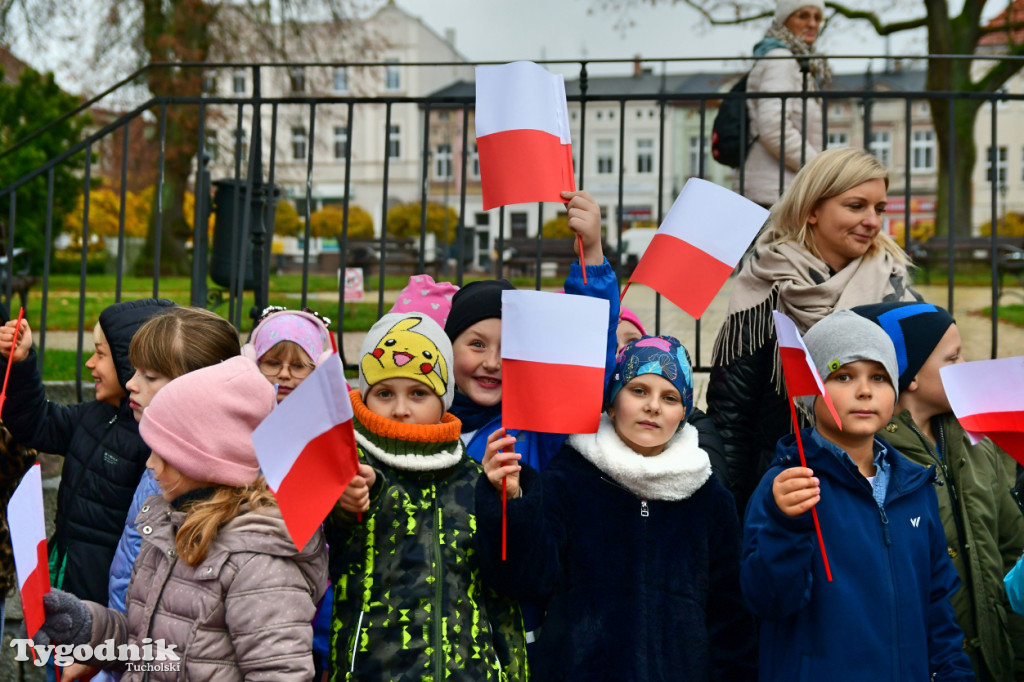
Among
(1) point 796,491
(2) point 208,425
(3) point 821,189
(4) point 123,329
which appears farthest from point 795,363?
(4) point 123,329

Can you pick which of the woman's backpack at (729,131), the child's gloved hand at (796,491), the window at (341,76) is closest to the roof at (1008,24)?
the window at (341,76)

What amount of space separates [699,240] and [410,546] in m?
1.35

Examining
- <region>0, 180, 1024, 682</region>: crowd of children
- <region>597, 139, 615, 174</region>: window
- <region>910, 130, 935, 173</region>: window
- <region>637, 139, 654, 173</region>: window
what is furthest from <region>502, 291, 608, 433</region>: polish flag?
<region>637, 139, 654, 173</region>: window

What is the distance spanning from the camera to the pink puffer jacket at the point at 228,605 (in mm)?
2197

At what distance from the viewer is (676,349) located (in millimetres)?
2725

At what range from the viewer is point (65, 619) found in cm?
216

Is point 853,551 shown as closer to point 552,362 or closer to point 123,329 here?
point 552,362

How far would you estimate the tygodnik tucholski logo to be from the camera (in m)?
2.21

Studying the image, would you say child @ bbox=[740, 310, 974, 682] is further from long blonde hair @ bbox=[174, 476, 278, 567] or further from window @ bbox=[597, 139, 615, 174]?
window @ bbox=[597, 139, 615, 174]

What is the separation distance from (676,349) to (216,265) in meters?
4.14

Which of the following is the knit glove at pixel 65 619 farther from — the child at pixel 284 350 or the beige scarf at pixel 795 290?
the beige scarf at pixel 795 290

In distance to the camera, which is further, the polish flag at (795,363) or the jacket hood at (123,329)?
the jacket hood at (123,329)

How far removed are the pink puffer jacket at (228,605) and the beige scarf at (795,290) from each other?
1674 millimetres

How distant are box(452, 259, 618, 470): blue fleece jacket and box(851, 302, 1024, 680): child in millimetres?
773
